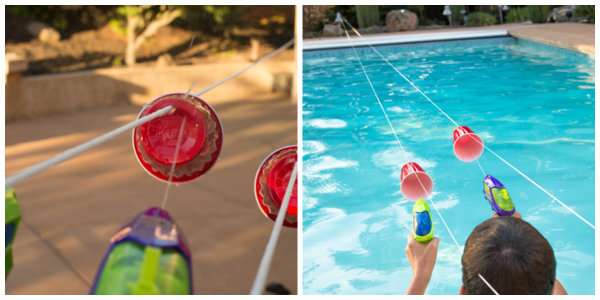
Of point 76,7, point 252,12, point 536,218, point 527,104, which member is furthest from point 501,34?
point 76,7

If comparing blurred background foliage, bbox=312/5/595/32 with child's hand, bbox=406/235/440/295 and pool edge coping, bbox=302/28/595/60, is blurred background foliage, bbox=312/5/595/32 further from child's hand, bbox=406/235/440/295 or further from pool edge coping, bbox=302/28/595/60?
child's hand, bbox=406/235/440/295

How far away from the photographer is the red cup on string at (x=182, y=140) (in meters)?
1.88

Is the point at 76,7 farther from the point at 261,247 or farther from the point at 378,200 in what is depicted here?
the point at 378,200

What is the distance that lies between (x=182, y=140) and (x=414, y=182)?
63 cm

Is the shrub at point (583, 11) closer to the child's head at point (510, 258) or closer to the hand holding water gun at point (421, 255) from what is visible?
the hand holding water gun at point (421, 255)

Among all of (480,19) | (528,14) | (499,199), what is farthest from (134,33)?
(499,199)

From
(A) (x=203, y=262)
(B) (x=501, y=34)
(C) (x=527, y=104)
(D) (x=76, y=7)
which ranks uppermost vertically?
(D) (x=76, y=7)

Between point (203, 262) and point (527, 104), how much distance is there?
1.57 meters

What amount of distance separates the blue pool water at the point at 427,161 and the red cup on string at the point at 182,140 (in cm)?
33

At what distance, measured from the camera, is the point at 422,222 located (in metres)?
1.59

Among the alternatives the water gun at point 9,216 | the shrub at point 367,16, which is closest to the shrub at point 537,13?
the shrub at point 367,16

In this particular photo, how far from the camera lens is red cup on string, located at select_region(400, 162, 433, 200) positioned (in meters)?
1.92

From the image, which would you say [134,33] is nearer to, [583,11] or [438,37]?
[438,37]

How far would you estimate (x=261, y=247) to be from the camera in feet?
9.16
